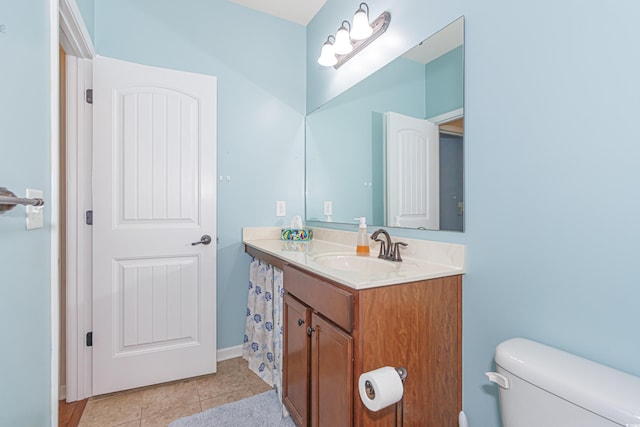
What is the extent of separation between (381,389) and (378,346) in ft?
0.63

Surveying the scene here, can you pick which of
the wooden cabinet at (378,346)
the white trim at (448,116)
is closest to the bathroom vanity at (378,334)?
the wooden cabinet at (378,346)

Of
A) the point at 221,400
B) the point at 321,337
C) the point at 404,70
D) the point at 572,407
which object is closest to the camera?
the point at 572,407

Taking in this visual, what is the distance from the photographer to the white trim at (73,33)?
1.32 metres

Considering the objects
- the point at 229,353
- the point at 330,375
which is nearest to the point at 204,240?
the point at 229,353

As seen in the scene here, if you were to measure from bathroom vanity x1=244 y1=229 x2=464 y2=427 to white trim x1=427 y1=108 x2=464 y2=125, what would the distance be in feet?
1.73

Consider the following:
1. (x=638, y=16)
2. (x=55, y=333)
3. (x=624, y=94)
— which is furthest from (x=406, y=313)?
(x=55, y=333)

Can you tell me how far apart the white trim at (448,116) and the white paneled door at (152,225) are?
1.39 m

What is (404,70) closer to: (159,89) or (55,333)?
(159,89)

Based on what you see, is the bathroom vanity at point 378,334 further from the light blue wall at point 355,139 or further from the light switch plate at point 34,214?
the light switch plate at point 34,214

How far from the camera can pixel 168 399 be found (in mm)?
1749

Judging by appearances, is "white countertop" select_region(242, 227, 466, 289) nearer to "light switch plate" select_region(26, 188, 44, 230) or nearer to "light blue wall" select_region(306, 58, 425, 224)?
"light blue wall" select_region(306, 58, 425, 224)

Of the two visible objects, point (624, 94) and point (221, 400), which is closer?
point (624, 94)

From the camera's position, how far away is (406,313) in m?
1.05

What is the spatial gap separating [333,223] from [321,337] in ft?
3.45
